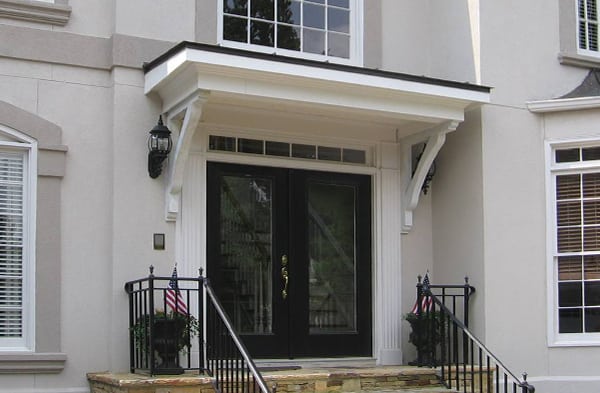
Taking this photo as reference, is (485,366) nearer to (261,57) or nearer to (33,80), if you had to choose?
(261,57)

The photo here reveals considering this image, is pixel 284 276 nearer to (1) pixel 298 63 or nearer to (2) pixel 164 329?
(2) pixel 164 329

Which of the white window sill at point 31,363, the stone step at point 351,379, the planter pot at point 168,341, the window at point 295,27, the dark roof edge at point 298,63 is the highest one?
the window at point 295,27

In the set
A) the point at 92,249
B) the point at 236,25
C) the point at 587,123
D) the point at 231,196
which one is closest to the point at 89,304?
the point at 92,249

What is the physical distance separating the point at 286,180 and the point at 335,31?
158 centimetres

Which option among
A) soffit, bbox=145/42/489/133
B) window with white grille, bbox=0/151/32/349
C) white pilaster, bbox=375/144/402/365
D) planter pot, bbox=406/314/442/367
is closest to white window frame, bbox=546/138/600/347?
soffit, bbox=145/42/489/133

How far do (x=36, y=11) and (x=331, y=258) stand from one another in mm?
3491

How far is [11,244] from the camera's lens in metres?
7.56

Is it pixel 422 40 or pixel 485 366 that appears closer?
pixel 485 366

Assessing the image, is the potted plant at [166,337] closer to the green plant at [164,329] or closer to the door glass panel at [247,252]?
the green plant at [164,329]

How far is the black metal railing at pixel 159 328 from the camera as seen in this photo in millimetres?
7227

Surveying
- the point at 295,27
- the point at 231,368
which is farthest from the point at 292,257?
the point at 295,27

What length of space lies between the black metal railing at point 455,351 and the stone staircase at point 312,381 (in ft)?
0.64

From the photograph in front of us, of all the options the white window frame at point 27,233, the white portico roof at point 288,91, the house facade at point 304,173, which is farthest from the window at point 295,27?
the white window frame at point 27,233

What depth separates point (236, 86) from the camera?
7.57 metres
